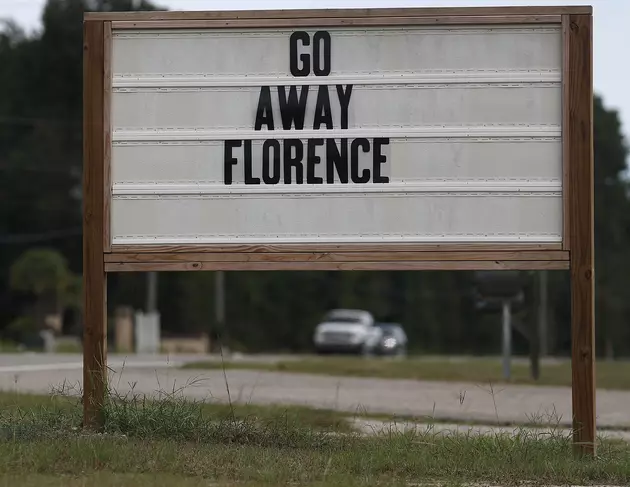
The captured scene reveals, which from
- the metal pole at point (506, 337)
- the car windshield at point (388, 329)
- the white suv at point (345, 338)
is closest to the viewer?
the metal pole at point (506, 337)

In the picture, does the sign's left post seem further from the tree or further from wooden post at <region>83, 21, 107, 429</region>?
the tree

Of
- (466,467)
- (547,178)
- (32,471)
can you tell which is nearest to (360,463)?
(466,467)

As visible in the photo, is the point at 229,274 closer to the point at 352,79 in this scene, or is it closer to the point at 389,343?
the point at 389,343

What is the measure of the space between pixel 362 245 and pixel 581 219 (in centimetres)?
169

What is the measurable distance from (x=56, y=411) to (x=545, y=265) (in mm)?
4096

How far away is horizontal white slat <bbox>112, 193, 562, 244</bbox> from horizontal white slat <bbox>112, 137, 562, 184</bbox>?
0.52 ft

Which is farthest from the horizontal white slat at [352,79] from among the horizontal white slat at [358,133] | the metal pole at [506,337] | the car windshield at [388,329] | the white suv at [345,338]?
the car windshield at [388,329]

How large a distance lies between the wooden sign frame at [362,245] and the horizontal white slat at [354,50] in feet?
0.26

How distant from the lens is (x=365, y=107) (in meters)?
8.88

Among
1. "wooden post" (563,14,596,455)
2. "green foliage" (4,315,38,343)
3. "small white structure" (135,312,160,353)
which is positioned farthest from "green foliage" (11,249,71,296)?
"wooden post" (563,14,596,455)

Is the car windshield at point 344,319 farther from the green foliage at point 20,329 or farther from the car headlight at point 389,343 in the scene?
the green foliage at point 20,329

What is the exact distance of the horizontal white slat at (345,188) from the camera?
28.9ft

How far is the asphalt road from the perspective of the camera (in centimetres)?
1327

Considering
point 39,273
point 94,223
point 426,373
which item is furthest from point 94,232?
point 39,273
